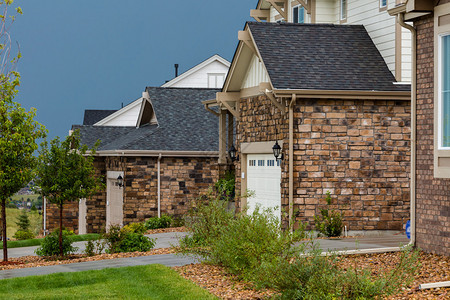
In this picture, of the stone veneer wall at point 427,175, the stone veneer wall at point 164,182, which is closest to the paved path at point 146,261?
the stone veneer wall at point 427,175

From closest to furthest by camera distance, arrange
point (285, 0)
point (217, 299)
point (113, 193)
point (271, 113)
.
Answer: point (217, 299)
point (271, 113)
point (285, 0)
point (113, 193)

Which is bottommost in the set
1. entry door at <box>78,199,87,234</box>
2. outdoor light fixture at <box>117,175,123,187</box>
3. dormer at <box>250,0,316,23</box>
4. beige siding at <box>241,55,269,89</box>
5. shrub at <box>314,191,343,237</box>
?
entry door at <box>78,199,87,234</box>

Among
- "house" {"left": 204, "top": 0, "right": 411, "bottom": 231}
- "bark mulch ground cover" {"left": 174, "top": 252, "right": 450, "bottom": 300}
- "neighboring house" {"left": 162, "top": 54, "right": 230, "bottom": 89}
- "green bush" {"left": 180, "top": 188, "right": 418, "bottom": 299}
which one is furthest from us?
"neighboring house" {"left": 162, "top": 54, "right": 230, "bottom": 89}

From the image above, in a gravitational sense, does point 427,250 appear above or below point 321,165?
below

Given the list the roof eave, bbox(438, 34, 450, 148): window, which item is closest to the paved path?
bbox(438, 34, 450, 148): window

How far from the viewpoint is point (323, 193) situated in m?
17.5

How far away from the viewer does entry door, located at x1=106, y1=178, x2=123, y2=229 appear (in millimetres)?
26266

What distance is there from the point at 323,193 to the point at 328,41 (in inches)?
185

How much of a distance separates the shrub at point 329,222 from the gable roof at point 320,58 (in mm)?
3074

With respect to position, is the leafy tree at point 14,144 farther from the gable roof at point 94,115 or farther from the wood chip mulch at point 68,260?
the gable roof at point 94,115

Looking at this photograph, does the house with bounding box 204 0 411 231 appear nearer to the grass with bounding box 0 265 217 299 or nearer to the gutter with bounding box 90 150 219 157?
the grass with bounding box 0 265 217 299

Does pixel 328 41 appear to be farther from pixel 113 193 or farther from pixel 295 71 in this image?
pixel 113 193

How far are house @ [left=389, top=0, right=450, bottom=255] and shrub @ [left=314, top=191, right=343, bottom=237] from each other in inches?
165

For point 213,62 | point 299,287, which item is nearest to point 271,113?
point 299,287
